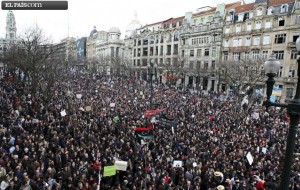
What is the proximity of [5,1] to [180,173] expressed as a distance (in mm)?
9924

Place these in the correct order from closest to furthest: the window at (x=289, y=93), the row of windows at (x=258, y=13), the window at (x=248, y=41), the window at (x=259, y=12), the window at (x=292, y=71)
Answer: the window at (x=292, y=71) < the window at (x=289, y=93) < the row of windows at (x=258, y=13) < the window at (x=259, y=12) < the window at (x=248, y=41)

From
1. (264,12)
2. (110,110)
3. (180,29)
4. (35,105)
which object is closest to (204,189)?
(110,110)

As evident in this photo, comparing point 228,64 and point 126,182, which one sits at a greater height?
point 228,64

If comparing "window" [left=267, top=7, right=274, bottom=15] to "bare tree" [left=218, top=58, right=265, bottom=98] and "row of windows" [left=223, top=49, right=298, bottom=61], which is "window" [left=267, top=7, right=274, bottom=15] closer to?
"row of windows" [left=223, top=49, right=298, bottom=61]

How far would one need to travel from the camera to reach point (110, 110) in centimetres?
2573

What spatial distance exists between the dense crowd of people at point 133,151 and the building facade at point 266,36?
22931 mm

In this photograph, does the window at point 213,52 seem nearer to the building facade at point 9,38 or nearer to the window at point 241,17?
the window at point 241,17

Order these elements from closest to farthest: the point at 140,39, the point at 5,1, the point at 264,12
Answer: the point at 5,1 < the point at 264,12 < the point at 140,39

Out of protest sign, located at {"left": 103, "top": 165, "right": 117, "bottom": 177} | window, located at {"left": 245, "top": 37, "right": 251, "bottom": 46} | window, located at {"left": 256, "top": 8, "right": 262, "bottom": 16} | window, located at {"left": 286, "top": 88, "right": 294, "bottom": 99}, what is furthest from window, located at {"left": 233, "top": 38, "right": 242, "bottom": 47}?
protest sign, located at {"left": 103, "top": 165, "right": 117, "bottom": 177}

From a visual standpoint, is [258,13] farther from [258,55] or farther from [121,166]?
[121,166]

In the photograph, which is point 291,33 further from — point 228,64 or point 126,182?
point 126,182

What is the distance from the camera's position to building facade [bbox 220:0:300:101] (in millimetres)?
44938

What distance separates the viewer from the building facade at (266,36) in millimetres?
44938

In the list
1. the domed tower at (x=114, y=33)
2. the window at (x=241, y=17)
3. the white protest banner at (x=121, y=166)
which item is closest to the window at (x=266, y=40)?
the window at (x=241, y=17)
